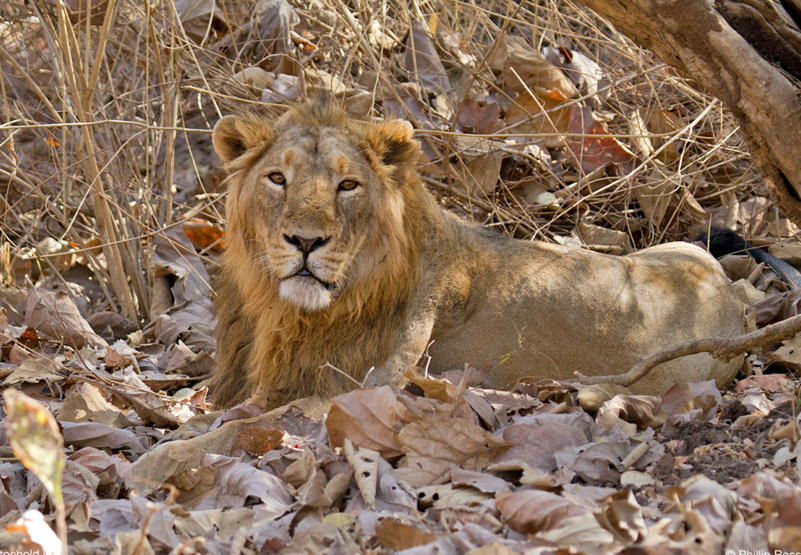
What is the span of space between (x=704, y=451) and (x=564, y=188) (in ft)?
15.1

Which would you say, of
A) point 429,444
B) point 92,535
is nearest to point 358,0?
point 429,444

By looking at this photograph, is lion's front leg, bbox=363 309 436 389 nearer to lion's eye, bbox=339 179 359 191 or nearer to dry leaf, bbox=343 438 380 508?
lion's eye, bbox=339 179 359 191

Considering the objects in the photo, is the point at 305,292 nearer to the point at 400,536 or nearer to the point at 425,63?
the point at 400,536

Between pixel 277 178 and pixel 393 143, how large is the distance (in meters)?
0.68

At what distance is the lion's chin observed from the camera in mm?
4082

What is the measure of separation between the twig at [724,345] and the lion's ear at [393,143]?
5.48 ft

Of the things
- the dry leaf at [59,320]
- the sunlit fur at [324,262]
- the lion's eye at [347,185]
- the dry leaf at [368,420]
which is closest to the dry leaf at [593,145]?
the sunlit fur at [324,262]

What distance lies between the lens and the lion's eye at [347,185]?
4.32 m

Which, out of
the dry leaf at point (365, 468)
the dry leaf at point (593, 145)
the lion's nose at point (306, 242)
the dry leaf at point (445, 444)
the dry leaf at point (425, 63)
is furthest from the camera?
the dry leaf at point (425, 63)

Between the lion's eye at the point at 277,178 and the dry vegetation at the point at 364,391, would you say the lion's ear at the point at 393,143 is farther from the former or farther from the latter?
the dry vegetation at the point at 364,391

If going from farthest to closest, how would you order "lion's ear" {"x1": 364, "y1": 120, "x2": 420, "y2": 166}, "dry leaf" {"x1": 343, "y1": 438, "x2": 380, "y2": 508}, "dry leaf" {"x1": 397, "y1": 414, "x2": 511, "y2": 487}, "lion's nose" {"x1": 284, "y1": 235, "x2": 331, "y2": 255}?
1. "lion's ear" {"x1": 364, "y1": 120, "x2": 420, "y2": 166}
2. "lion's nose" {"x1": 284, "y1": 235, "x2": 331, "y2": 255}
3. "dry leaf" {"x1": 397, "y1": 414, "x2": 511, "y2": 487}
4. "dry leaf" {"x1": 343, "y1": 438, "x2": 380, "y2": 508}

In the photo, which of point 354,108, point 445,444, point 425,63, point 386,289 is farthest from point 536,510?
point 425,63

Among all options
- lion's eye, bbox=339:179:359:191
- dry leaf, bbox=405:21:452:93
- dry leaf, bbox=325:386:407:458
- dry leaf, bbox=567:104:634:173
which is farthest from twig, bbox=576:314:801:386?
dry leaf, bbox=405:21:452:93

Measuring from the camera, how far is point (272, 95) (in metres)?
7.20
